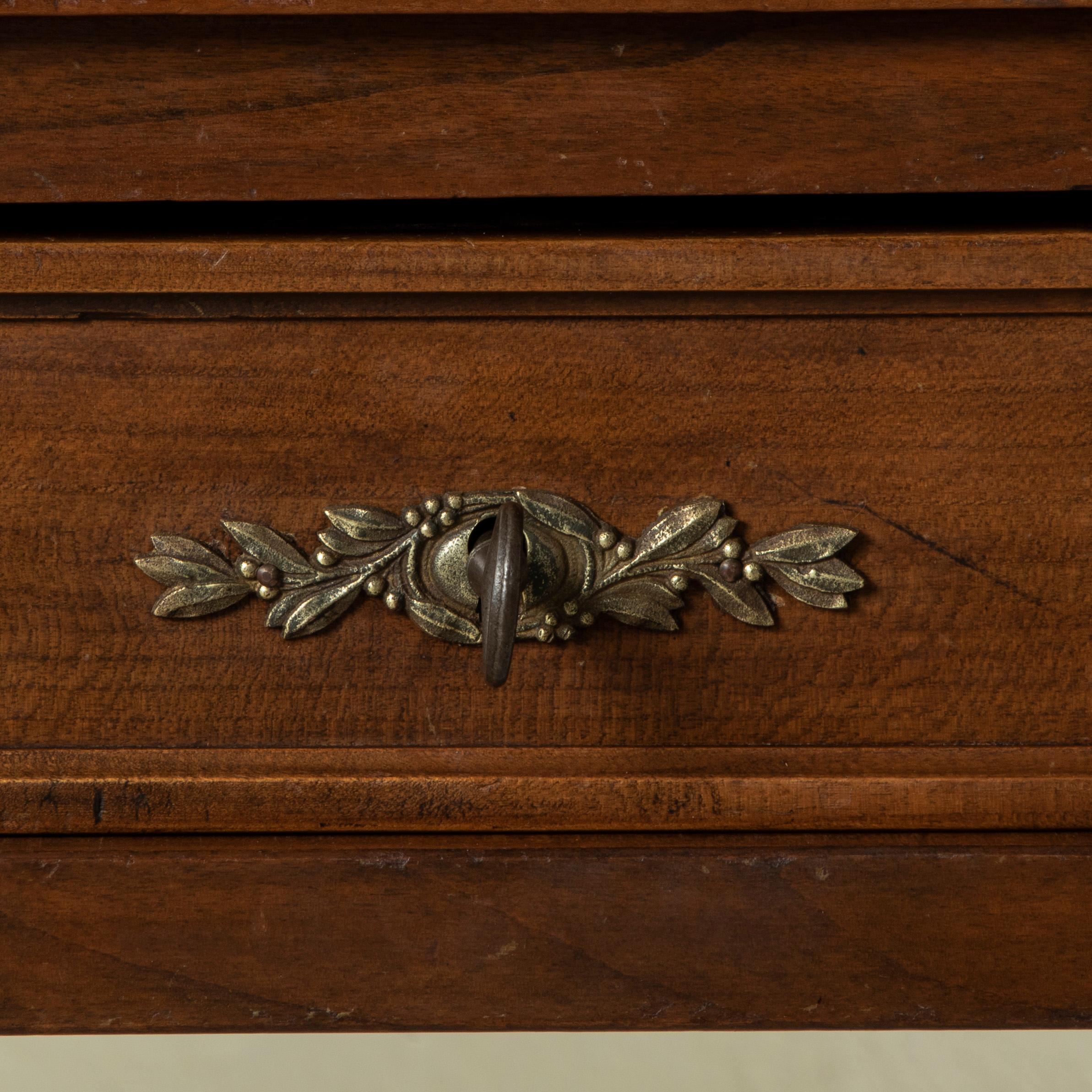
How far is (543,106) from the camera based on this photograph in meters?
0.37

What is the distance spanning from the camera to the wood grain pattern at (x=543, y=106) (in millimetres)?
363

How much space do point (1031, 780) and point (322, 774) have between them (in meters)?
0.24

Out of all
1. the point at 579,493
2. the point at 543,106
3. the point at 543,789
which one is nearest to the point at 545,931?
the point at 543,789

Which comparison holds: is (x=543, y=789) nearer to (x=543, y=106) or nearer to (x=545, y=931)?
(x=545, y=931)

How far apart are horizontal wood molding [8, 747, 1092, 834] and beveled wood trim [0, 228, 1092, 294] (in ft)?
0.51

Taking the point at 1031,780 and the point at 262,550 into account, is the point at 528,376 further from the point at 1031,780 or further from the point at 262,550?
the point at 1031,780

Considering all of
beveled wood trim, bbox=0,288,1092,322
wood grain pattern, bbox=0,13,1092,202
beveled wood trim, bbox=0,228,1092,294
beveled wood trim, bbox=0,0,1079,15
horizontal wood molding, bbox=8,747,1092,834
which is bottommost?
horizontal wood molding, bbox=8,747,1092,834

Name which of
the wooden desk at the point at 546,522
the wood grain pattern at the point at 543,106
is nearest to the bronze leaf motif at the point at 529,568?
the wooden desk at the point at 546,522

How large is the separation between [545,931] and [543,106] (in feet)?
0.88

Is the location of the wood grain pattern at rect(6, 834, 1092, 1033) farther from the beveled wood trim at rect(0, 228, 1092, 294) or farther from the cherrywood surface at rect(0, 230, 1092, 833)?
the beveled wood trim at rect(0, 228, 1092, 294)

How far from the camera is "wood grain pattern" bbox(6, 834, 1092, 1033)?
0.42 meters

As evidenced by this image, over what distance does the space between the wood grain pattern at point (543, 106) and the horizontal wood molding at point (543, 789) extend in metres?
0.18

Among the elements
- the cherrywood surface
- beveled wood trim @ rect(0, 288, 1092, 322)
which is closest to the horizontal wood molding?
the cherrywood surface

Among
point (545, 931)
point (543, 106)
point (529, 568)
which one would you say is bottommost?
point (545, 931)
